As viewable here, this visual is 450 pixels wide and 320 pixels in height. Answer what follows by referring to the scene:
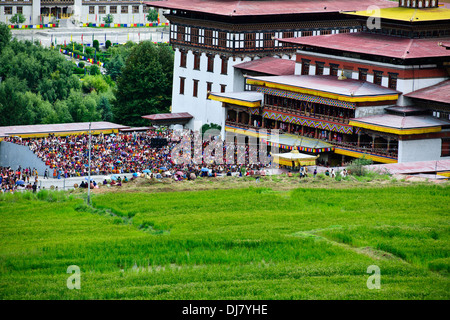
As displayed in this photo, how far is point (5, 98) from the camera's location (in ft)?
392

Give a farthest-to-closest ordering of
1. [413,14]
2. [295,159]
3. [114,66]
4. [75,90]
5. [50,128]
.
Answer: [114,66]
[75,90]
[50,128]
[413,14]
[295,159]

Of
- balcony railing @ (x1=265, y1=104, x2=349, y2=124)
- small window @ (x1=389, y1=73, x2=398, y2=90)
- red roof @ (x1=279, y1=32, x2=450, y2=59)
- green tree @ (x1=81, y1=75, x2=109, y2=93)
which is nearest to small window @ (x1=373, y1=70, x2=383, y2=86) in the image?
small window @ (x1=389, y1=73, x2=398, y2=90)

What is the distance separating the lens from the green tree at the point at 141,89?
120 meters

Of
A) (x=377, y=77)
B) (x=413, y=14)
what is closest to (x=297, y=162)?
(x=377, y=77)

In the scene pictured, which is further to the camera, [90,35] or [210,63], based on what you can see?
[90,35]

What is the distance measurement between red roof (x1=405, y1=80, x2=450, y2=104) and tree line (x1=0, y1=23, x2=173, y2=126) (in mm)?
32153

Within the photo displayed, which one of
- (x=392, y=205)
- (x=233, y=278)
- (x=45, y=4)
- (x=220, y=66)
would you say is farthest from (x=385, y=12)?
(x=45, y=4)

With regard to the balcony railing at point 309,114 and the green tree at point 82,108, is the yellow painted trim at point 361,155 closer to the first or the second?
the balcony railing at point 309,114

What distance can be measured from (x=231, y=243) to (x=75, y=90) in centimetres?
7258

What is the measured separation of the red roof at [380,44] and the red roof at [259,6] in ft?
23.6

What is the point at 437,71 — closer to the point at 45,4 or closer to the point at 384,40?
the point at 384,40

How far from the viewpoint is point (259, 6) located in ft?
376

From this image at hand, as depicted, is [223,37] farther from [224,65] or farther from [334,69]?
[334,69]

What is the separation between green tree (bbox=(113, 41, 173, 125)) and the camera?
120m
